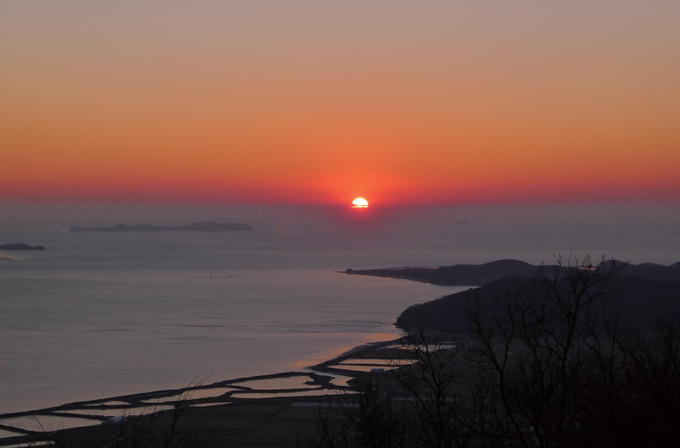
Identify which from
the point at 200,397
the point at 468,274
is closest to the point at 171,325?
the point at 200,397

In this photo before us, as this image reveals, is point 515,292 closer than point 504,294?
Yes

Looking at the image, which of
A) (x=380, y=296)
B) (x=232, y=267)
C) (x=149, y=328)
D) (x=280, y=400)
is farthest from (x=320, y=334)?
(x=232, y=267)

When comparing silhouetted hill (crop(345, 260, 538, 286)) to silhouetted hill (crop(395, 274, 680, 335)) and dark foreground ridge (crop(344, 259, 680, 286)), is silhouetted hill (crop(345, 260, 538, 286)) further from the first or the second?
silhouetted hill (crop(395, 274, 680, 335))

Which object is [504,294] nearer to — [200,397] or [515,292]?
[515,292]

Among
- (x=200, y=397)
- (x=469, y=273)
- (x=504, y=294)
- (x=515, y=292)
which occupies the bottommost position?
(x=200, y=397)

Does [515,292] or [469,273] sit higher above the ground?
[469,273]

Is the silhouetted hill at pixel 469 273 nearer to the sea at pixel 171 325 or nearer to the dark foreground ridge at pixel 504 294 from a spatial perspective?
the sea at pixel 171 325

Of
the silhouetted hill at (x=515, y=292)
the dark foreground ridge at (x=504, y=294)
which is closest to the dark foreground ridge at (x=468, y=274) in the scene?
the dark foreground ridge at (x=504, y=294)

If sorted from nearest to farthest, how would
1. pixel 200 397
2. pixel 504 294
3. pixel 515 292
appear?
1. pixel 200 397
2. pixel 515 292
3. pixel 504 294

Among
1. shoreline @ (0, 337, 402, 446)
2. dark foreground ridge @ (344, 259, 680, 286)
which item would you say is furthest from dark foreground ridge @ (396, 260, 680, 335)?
dark foreground ridge @ (344, 259, 680, 286)

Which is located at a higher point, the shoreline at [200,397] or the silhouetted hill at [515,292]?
the silhouetted hill at [515,292]

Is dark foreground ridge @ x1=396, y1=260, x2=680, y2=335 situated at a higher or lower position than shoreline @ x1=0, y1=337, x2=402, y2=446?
higher

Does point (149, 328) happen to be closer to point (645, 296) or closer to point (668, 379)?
point (645, 296)
